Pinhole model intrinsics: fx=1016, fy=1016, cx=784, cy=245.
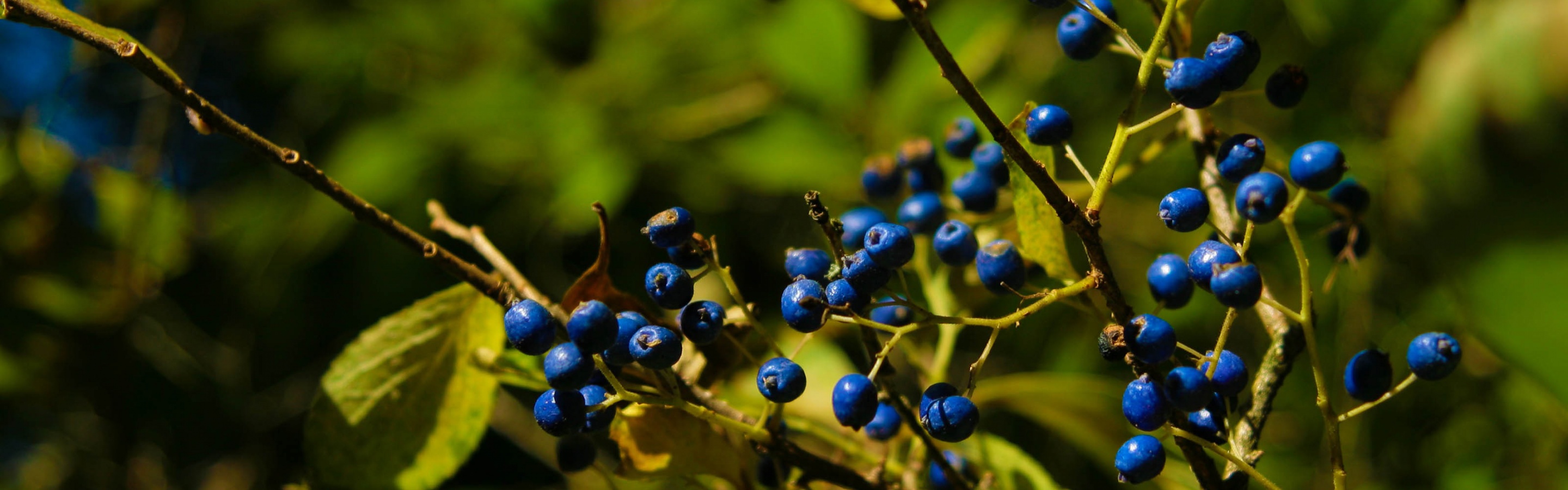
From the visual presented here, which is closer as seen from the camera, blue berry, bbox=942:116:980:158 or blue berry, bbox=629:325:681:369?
blue berry, bbox=629:325:681:369

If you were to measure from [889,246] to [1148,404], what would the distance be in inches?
9.1

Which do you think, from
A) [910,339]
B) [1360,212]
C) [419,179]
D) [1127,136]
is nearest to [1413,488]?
[1360,212]

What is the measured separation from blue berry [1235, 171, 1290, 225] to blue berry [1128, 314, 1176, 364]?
0.15 metres

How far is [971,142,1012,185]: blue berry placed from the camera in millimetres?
1108

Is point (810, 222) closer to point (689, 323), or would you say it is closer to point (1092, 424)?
point (1092, 424)

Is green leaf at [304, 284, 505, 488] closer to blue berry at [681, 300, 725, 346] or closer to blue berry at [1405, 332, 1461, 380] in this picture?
blue berry at [681, 300, 725, 346]

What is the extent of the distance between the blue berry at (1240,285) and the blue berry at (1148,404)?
0.08 m

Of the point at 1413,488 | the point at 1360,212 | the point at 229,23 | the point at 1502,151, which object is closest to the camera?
the point at 1360,212

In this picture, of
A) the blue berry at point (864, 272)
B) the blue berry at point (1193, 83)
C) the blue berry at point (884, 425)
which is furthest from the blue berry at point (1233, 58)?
the blue berry at point (884, 425)

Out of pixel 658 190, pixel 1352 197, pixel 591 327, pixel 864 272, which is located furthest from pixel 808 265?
pixel 658 190

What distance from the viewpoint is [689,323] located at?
853 mm

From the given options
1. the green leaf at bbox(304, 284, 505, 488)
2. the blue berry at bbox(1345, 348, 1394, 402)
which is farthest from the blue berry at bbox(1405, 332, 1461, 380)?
the green leaf at bbox(304, 284, 505, 488)

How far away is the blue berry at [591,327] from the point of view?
77 cm

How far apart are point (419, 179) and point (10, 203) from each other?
846mm
